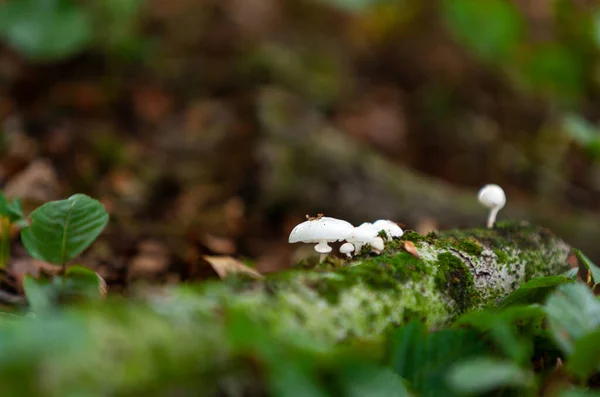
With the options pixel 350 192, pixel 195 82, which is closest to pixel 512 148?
pixel 350 192

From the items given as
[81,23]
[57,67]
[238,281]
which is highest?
[238,281]

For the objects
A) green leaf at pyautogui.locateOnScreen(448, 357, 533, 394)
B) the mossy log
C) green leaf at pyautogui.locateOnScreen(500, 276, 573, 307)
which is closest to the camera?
the mossy log

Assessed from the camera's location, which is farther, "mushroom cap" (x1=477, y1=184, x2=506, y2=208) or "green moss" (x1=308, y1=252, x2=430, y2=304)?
"mushroom cap" (x1=477, y1=184, x2=506, y2=208)

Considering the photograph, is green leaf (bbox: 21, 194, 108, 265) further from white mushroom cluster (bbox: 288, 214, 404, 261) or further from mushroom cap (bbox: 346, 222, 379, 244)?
mushroom cap (bbox: 346, 222, 379, 244)

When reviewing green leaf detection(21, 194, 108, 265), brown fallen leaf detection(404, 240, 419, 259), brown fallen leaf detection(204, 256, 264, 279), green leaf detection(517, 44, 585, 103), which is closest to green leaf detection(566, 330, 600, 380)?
brown fallen leaf detection(404, 240, 419, 259)

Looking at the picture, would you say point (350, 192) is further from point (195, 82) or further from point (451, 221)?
point (195, 82)

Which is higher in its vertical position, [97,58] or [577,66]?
[577,66]
